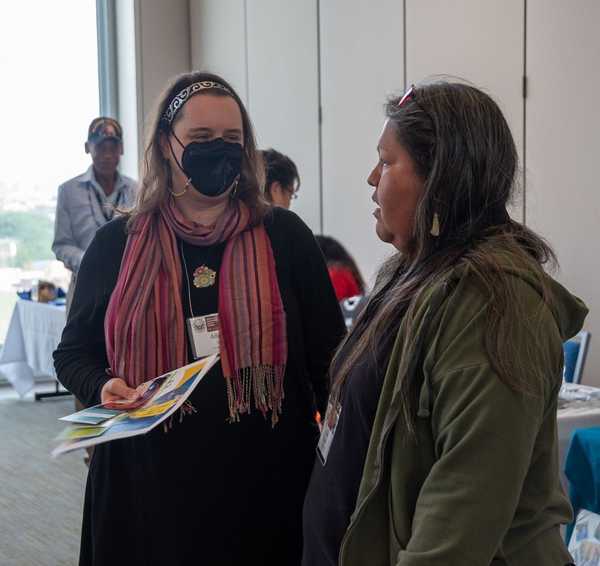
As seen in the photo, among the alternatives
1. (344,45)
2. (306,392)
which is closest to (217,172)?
(306,392)

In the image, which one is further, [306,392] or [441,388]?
[306,392]

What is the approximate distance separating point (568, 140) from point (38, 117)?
4.62 meters

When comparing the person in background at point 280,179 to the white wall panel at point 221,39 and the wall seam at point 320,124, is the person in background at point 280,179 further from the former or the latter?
the white wall panel at point 221,39

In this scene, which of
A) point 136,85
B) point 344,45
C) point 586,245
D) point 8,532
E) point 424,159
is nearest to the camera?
point 424,159

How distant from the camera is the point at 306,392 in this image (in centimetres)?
171

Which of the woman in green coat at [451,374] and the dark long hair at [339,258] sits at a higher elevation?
the woman in green coat at [451,374]

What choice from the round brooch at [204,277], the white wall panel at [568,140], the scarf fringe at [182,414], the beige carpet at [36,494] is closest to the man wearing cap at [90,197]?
the beige carpet at [36,494]

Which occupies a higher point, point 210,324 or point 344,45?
point 344,45

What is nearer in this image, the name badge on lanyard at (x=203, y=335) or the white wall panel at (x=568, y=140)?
the name badge on lanyard at (x=203, y=335)

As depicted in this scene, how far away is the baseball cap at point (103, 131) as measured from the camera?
15.7 ft

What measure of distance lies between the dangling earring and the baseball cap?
13.0ft

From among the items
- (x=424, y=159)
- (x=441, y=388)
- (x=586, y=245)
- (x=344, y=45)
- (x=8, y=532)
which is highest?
(x=344, y=45)

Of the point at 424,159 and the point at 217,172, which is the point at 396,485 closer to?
the point at 424,159

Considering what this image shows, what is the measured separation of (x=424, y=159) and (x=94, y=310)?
0.89 metres
